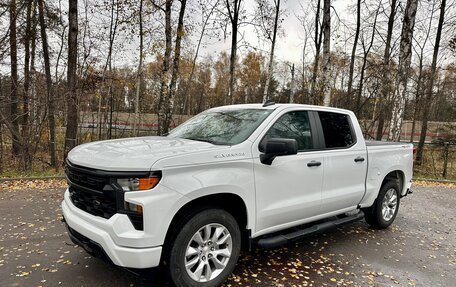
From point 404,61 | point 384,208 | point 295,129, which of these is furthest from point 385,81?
point 295,129

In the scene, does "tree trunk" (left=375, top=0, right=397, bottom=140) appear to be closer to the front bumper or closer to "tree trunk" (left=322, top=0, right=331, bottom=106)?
"tree trunk" (left=322, top=0, right=331, bottom=106)

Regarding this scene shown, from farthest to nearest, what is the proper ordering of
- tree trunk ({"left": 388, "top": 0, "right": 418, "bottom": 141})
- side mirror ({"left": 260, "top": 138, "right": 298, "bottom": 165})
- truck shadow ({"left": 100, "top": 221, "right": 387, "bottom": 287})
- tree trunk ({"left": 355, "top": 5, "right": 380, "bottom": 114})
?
tree trunk ({"left": 355, "top": 5, "right": 380, "bottom": 114})
tree trunk ({"left": 388, "top": 0, "right": 418, "bottom": 141})
truck shadow ({"left": 100, "top": 221, "right": 387, "bottom": 287})
side mirror ({"left": 260, "top": 138, "right": 298, "bottom": 165})

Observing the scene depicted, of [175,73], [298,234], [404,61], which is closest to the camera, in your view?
[298,234]

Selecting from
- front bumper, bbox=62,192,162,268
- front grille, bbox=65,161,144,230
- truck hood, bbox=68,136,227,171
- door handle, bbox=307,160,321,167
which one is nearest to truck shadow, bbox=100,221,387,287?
front bumper, bbox=62,192,162,268

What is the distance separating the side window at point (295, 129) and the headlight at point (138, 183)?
1506 mm

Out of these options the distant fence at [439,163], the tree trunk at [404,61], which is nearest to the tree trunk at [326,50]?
the tree trunk at [404,61]

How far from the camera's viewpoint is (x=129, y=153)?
2.93 metres

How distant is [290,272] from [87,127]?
1802cm

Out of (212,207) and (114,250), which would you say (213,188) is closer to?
(212,207)

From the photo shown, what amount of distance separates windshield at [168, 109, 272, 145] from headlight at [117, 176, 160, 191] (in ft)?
3.23

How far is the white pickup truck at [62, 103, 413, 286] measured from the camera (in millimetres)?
2672

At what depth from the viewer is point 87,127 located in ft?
62.7

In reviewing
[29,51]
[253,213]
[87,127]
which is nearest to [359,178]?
[253,213]

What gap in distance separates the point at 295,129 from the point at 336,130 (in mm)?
897
